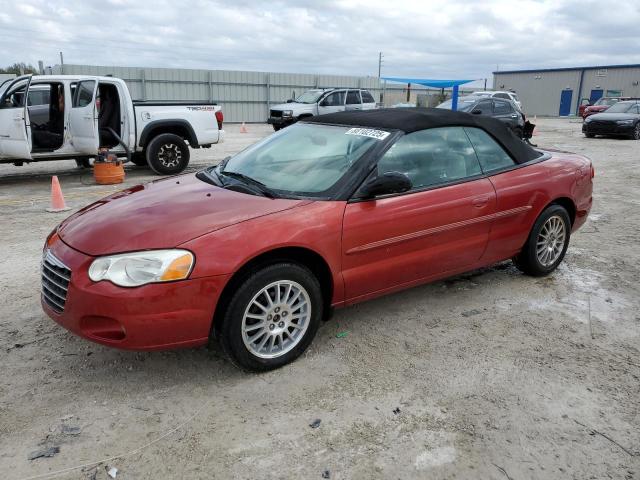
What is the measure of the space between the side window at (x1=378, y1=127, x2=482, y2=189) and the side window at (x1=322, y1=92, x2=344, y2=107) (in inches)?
653

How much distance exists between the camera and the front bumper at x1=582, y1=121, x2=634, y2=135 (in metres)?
18.7

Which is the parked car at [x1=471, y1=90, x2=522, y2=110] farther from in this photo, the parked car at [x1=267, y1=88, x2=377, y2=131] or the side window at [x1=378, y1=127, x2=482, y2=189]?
the side window at [x1=378, y1=127, x2=482, y2=189]

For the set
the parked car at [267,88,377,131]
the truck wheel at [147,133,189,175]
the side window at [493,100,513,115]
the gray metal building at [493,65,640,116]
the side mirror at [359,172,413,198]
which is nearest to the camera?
the side mirror at [359,172,413,198]

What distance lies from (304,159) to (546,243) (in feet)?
7.71

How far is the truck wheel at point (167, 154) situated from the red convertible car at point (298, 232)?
21.7ft

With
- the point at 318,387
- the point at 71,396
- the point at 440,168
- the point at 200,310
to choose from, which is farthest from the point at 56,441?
the point at 440,168

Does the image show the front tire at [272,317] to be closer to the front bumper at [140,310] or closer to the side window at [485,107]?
the front bumper at [140,310]

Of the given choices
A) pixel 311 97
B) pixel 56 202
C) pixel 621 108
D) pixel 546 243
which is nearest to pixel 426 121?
pixel 546 243

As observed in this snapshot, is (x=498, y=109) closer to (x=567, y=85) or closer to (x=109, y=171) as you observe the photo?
(x=109, y=171)

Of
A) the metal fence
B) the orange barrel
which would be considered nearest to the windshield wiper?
the orange barrel

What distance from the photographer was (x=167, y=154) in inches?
411

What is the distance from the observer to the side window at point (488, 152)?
4.06 meters

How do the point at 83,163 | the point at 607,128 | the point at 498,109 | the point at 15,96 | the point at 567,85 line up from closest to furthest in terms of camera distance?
the point at 15,96, the point at 83,163, the point at 498,109, the point at 607,128, the point at 567,85

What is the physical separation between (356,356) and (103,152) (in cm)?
776
